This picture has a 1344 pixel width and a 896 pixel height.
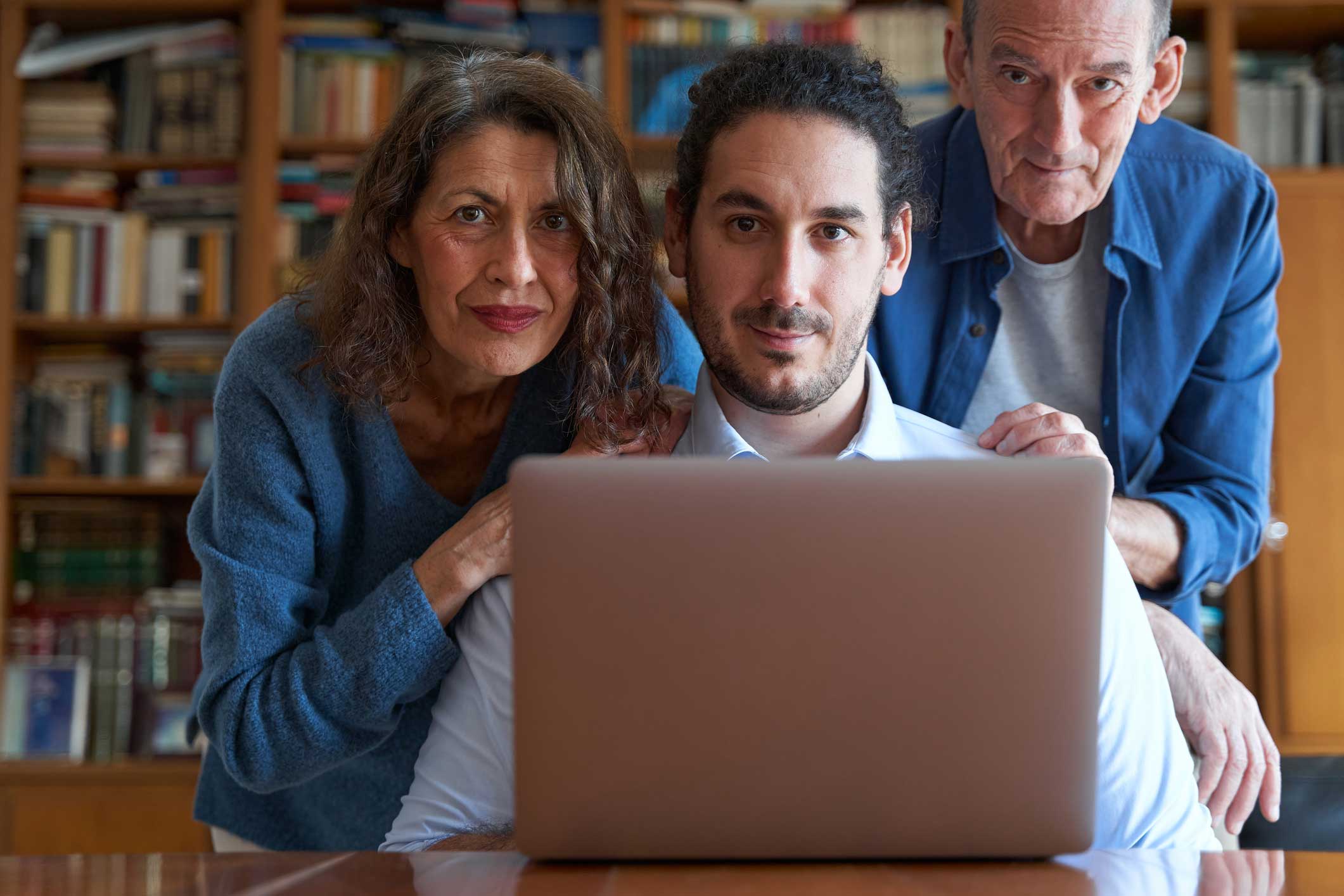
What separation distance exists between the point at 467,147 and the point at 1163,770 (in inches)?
38.9

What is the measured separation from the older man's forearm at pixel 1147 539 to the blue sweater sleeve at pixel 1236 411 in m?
0.08

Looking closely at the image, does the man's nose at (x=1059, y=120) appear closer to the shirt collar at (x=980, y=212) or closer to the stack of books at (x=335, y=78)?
the shirt collar at (x=980, y=212)

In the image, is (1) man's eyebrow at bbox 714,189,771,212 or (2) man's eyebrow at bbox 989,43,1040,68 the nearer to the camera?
(1) man's eyebrow at bbox 714,189,771,212

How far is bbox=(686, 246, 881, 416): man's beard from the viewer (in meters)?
1.40

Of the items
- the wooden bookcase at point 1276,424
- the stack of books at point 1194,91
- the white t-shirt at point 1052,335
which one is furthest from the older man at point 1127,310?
the stack of books at point 1194,91

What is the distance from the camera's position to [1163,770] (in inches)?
46.1

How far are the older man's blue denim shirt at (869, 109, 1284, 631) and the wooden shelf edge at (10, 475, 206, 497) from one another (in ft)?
7.42

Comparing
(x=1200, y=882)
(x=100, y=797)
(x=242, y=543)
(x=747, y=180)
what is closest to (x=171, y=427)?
(x=100, y=797)

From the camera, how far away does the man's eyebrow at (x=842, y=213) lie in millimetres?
1389

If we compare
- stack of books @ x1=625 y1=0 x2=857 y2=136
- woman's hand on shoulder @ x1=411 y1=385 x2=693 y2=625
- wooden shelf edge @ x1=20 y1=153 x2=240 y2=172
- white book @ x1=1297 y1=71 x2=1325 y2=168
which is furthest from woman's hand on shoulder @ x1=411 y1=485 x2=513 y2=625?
white book @ x1=1297 y1=71 x2=1325 y2=168

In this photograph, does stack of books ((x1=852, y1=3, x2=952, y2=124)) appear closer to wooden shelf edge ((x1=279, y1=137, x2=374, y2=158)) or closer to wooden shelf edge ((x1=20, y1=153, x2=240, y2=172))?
wooden shelf edge ((x1=279, y1=137, x2=374, y2=158))

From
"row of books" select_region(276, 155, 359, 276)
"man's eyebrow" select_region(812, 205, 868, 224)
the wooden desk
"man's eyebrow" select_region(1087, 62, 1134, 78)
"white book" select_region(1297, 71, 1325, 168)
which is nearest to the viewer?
the wooden desk

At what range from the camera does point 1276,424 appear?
3.28m

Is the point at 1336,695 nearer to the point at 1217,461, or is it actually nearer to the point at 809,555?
the point at 1217,461
